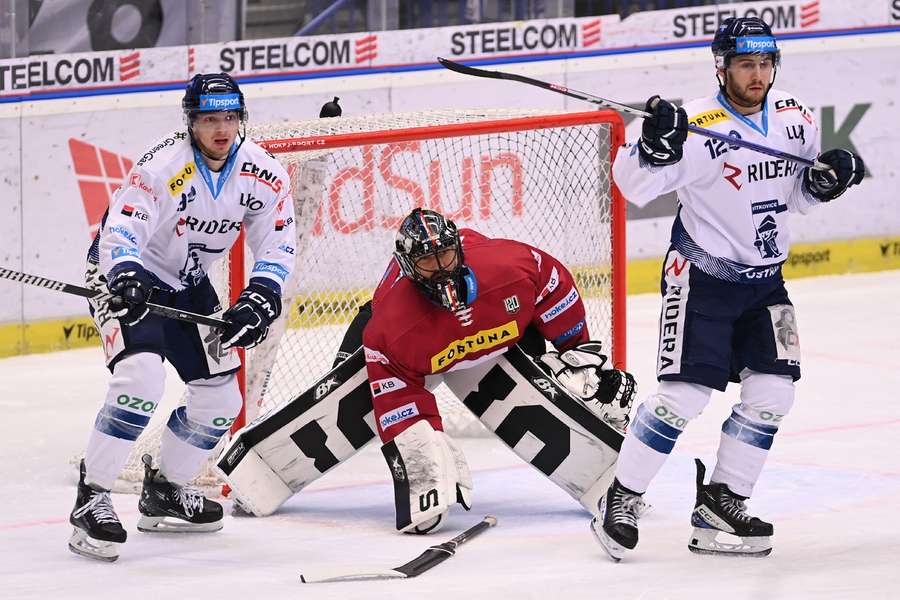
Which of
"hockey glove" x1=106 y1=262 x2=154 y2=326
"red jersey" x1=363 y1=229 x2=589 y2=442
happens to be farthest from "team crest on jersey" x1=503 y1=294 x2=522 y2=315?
"hockey glove" x1=106 y1=262 x2=154 y2=326

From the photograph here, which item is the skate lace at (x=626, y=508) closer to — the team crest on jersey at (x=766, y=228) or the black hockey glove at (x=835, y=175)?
the team crest on jersey at (x=766, y=228)

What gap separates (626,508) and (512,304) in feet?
2.38

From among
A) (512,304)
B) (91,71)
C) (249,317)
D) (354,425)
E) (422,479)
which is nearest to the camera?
(249,317)

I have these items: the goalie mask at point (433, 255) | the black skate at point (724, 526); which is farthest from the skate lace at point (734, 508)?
the goalie mask at point (433, 255)

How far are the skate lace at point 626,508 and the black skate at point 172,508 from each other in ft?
3.68

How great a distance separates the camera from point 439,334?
4.62m

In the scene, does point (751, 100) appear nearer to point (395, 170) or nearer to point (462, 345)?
point (462, 345)

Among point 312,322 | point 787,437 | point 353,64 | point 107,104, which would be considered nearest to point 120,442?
point 312,322

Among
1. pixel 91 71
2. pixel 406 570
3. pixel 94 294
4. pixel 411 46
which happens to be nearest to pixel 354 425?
pixel 406 570

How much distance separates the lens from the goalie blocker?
4.73 m

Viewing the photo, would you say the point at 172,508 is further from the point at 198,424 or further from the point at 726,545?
the point at 726,545

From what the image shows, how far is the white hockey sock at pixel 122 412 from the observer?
425cm

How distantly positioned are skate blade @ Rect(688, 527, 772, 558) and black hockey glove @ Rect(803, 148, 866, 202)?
85 cm

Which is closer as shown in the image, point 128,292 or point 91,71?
point 128,292
